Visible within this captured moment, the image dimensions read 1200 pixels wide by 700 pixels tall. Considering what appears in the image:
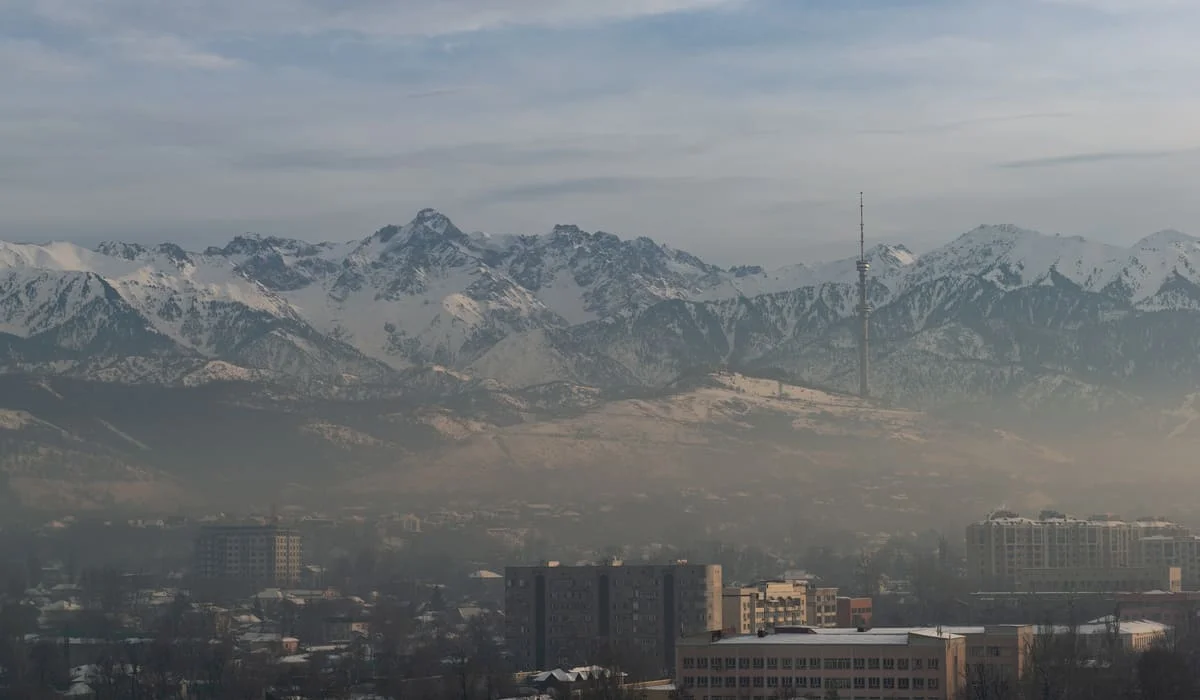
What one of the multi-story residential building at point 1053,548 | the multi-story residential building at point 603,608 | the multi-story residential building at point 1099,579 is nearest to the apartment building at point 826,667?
the multi-story residential building at point 603,608

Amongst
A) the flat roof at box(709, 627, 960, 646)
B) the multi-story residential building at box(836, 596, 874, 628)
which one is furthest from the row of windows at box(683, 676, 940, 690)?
the multi-story residential building at box(836, 596, 874, 628)

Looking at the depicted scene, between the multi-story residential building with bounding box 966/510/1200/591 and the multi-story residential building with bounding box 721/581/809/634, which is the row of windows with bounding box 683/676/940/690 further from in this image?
the multi-story residential building with bounding box 966/510/1200/591

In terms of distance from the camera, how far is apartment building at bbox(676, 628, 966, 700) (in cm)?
9425

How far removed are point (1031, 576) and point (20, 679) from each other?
7537 cm

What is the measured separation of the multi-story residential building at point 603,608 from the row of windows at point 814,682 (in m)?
36.2

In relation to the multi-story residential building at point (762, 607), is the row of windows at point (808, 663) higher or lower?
higher

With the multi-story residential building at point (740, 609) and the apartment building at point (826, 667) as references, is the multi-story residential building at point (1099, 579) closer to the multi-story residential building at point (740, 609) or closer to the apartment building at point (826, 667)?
the multi-story residential building at point (740, 609)

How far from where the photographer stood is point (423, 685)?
394 ft

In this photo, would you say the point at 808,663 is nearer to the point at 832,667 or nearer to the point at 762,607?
the point at 832,667

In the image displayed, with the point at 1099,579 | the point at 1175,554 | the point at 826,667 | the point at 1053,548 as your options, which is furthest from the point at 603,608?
the point at 1175,554

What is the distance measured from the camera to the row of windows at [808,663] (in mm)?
94438

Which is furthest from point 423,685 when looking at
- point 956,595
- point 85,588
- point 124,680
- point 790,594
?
point 85,588

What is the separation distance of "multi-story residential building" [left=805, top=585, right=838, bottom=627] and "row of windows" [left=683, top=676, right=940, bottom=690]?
138 ft

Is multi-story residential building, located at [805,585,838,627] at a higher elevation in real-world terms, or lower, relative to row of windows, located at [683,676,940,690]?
lower
